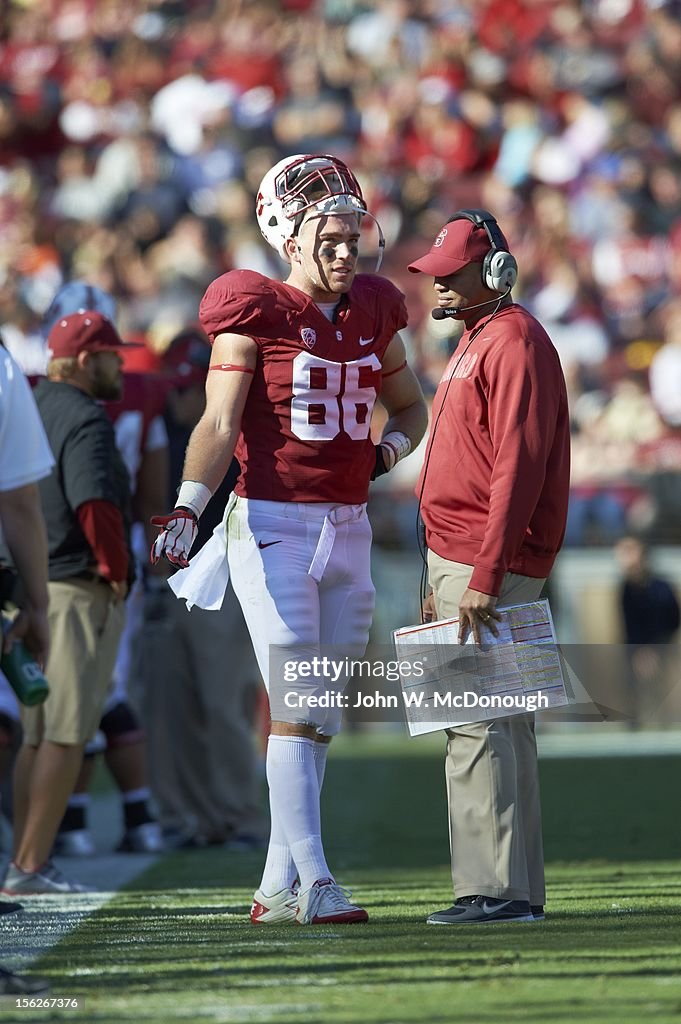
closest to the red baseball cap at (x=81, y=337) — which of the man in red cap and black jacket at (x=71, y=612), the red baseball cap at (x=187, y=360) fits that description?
the man in red cap and black jacket at (x=71, y=612)

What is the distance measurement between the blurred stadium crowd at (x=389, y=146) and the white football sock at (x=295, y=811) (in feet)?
34.5

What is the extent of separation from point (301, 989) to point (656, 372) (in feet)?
40.3

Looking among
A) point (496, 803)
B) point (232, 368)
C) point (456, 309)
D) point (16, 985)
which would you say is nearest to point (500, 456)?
point (456, 309)

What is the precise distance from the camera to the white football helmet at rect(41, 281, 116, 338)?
7.20 meters

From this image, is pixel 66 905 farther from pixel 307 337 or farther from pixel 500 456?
pixel 500 456

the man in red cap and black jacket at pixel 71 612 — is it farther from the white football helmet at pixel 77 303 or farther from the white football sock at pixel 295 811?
the white football sock at pixel 295 811

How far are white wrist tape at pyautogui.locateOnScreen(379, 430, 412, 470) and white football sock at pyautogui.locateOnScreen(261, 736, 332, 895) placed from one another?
871 mm

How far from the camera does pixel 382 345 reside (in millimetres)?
5250

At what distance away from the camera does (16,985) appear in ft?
12.0

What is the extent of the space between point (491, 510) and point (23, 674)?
1256mm

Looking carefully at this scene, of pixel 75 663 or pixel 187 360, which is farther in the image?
pixel 187 360

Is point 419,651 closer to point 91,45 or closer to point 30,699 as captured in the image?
point 30,699

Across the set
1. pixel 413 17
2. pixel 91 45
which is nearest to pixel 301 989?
pixel 413 17

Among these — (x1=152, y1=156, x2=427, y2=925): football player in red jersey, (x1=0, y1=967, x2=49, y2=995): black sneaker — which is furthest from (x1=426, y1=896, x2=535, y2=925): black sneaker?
(x1=0, y1=967, x2=49, y2=995): black sneaker
